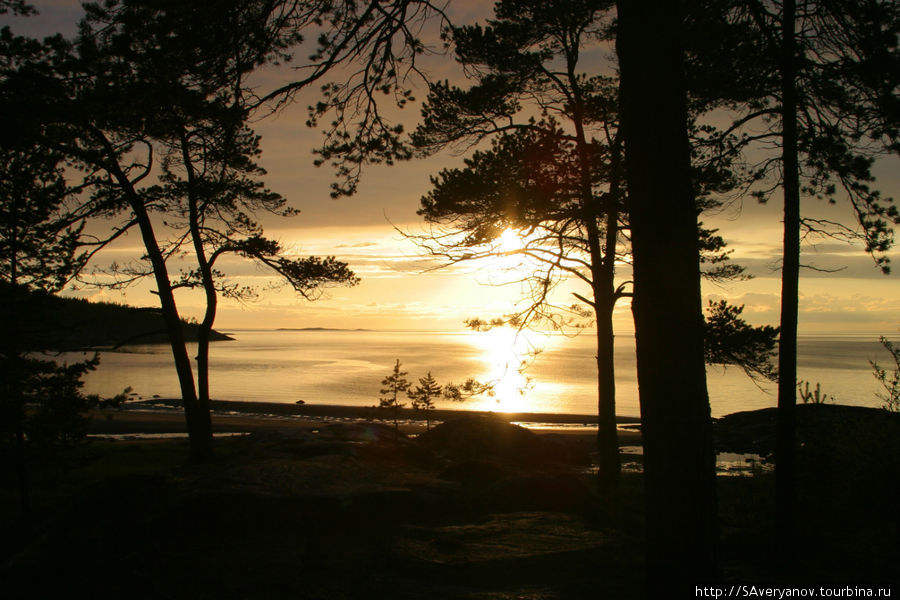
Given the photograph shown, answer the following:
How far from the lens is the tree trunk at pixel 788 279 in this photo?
7.84 metres

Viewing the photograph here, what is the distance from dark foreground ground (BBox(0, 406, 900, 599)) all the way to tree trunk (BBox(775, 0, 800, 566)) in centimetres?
88

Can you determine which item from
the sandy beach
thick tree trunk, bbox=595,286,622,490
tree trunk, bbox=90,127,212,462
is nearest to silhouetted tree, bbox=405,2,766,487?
thick tree trunk, bbox=595,286,622,490

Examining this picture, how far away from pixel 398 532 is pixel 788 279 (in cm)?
603

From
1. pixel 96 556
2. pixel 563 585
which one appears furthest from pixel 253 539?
pixel 563 585

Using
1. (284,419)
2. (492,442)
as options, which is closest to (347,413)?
(284,419)

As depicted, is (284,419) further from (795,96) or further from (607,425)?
(795,96)

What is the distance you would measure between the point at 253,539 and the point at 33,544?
226 centimetres

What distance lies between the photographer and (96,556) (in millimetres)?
6094

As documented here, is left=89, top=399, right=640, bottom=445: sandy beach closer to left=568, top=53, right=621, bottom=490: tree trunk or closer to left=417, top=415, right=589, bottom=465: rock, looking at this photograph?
left=417, top=415, right=589, bottom=465: rock

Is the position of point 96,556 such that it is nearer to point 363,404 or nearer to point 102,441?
point 102,441

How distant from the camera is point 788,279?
813 cm

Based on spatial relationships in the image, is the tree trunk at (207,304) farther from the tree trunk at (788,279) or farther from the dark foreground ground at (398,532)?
the tree trunk at (788,279)

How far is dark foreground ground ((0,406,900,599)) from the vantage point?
18.2ft

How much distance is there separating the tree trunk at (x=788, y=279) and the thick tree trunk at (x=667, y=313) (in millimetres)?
4423
